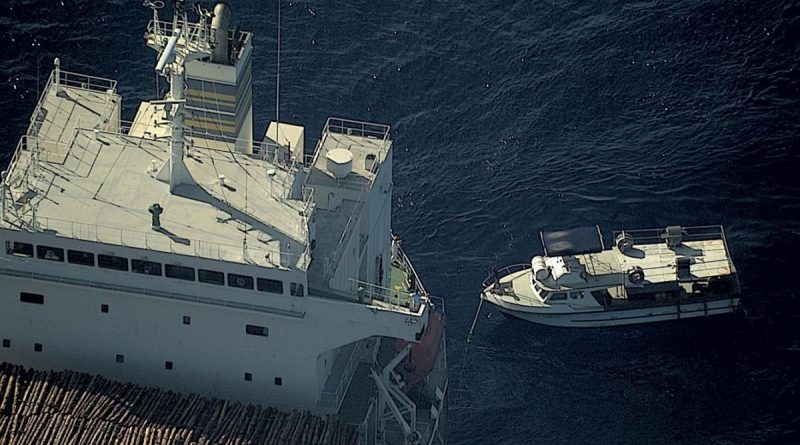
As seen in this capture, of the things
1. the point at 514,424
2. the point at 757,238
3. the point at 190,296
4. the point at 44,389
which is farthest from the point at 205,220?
the point at 757,238

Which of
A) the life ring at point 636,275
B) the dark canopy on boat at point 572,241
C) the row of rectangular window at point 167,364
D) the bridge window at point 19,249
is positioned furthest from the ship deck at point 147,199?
the life ring at point 636,275

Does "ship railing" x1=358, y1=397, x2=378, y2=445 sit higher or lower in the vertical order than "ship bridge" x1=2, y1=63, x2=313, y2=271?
lower

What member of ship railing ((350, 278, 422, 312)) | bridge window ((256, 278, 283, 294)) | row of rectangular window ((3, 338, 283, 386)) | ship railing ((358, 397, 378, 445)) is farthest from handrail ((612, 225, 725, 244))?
bridge window ((256, 278, 283, 294))

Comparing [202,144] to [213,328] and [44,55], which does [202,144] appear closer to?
[213,328]

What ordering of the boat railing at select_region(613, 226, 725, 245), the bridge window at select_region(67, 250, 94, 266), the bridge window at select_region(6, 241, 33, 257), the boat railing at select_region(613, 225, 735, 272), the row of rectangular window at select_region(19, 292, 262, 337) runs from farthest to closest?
the boat railing at select_region(613, 226, 725, 245) < the boat railing at select_region(613, 225, 735, 272) < the row of rectangular window at select_region(19, 292, 262, 337) < the bridge window at select_region(6, 241, 33, 257) < the bridge window at select_region(67, 250, 94, 266)

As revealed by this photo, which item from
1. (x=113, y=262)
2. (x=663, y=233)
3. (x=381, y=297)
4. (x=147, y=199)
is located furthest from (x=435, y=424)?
(x=663, y=233)

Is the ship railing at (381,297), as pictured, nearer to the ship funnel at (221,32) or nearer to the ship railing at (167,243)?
the ship railing at (167,243)

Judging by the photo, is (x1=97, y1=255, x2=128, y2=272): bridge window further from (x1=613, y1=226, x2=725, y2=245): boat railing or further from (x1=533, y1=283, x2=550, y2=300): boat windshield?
(x1=613, y1=226, x2=725, y2=245): boat railing
